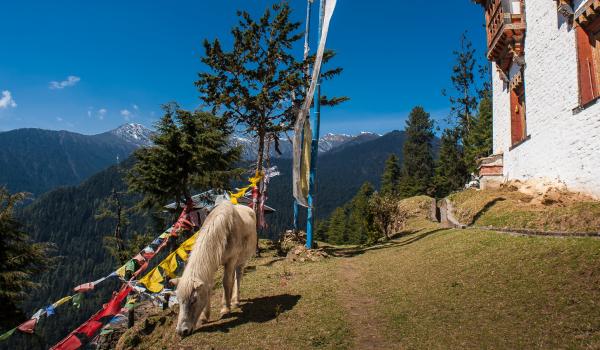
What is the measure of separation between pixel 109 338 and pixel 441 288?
506 inches

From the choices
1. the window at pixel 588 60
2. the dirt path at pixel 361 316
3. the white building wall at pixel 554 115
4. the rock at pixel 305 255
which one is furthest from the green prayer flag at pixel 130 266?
the window at pixel 588 60

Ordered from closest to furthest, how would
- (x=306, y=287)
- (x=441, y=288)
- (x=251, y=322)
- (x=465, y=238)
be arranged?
1. (x=251, y=322)
2. (x=441, y=288)
3. (x=306, y=287)
4. (x=465, y=238)

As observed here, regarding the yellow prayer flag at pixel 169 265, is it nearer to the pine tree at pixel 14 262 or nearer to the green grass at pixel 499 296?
the green grass at pixel 499 296

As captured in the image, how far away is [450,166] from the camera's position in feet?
187

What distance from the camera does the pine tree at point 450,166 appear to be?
2189 inches

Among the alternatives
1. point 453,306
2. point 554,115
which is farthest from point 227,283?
point 554,115

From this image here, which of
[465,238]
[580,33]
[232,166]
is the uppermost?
[580,33]

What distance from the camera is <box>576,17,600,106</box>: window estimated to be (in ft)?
42.2

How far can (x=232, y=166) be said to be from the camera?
2666 cm

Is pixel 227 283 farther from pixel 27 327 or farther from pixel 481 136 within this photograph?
pixel 481 136

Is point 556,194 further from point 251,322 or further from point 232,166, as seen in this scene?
point 232,166

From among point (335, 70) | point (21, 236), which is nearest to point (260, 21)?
point (335, 70)

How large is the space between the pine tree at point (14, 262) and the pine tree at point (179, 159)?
633 centimetres

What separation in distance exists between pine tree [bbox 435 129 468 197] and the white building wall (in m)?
37.7
